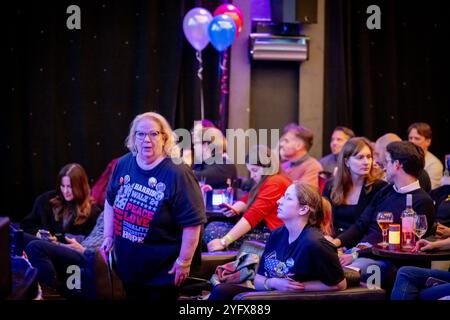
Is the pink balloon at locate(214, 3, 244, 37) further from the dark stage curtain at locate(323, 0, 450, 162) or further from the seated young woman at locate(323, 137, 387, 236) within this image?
the seated young woman at locate(323, 137, 387, 236)

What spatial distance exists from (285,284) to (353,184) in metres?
1.50

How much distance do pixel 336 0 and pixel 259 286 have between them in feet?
14.6

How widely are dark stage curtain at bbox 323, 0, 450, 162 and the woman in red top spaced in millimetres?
2693

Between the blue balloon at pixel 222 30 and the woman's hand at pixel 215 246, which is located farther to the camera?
the blue balloon at pixel 222 30

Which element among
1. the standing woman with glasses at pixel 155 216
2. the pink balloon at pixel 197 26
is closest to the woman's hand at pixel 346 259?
the standing woman with glasses at pixel 155 216

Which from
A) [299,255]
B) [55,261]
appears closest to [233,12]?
[55,261]

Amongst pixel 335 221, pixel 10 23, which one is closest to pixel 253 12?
pixel 10 23

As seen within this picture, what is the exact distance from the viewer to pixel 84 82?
22.8 feet

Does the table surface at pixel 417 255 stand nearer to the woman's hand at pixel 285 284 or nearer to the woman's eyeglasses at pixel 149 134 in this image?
the woman's hand at pixel 285 284

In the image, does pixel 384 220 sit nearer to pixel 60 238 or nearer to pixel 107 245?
pixel 107 245

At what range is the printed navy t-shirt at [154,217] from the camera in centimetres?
365

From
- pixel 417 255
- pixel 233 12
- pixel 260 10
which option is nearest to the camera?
pixel 417 255

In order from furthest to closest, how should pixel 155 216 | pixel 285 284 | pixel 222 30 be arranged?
pixel 222 30
pixel 155 216
pixel 285 284

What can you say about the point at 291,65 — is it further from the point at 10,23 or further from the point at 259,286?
the point at 259,286
